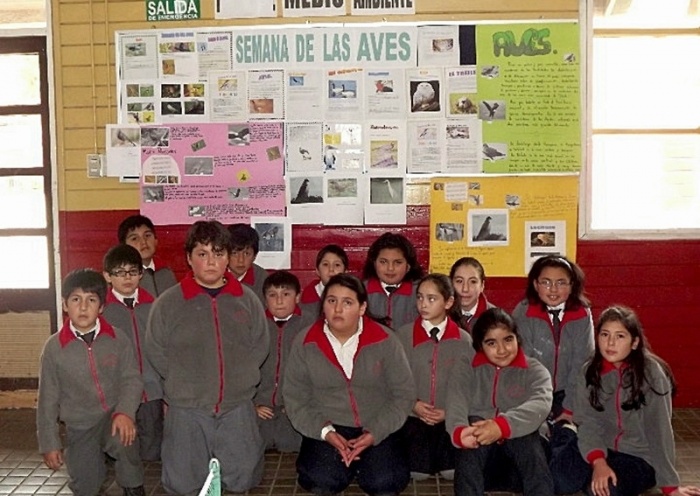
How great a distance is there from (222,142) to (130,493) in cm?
238

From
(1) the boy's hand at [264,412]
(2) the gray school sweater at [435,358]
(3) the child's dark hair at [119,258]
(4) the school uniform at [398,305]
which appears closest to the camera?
(2) the gray school sweater at [435,358]

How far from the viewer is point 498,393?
3828 mm

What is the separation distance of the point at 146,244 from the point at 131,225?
15 cm

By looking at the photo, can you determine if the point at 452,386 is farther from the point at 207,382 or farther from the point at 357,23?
the point at 357,23

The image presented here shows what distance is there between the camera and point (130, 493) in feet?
12.7

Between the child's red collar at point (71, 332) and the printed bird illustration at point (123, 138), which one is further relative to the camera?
the printed bird illustration at point (123, 138)

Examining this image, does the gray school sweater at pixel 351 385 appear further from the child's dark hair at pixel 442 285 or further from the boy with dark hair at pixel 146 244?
the boy with dark hair at pixel 146 244

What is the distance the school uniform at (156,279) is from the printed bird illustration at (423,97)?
6.45 ft

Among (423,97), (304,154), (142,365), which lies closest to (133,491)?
(142,365)

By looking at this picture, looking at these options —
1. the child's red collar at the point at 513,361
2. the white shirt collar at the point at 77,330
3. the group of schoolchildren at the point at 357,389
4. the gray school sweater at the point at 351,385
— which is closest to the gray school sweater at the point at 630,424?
the group of schoolchildren at the point at 357,389

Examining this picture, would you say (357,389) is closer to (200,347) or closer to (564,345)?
(200,347)

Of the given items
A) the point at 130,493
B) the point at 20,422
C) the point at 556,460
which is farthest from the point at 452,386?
the point at 20,422

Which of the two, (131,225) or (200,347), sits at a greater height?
(131,225)

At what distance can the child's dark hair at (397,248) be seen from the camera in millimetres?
4715
